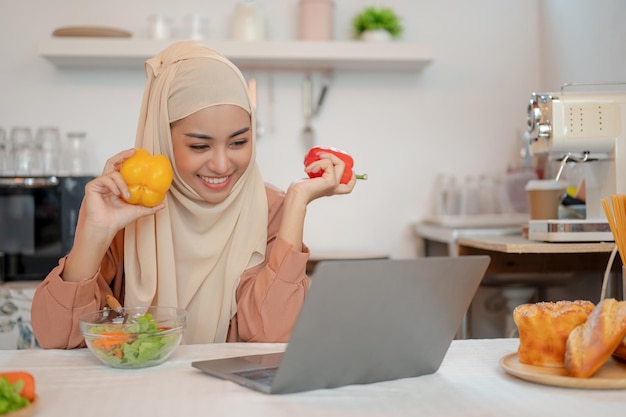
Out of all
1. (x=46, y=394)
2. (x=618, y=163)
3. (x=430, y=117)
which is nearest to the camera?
(x=46, y=394)

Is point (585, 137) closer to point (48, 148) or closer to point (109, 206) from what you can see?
point (109, 206)

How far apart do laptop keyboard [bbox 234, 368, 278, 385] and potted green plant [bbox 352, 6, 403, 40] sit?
94.8 inches

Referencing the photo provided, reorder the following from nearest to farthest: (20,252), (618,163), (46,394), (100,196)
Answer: (46,394) → (100,196) → (618,163) → (20,252)

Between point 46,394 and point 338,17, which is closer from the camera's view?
point 46,394

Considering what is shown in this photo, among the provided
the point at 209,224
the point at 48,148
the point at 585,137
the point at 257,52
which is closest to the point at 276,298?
the point at 209,224

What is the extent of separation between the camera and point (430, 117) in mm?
3447

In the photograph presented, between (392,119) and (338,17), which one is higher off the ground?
(338,17)

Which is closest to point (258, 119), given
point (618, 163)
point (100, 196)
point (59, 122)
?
point (59, 122)

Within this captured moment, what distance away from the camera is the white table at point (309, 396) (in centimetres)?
84

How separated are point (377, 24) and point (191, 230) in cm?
183

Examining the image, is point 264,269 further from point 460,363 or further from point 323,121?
point 323,121

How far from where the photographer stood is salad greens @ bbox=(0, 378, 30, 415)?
80 centimetres

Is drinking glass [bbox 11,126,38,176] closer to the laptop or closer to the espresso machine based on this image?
the espresso machine

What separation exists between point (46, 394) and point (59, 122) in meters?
2.54
